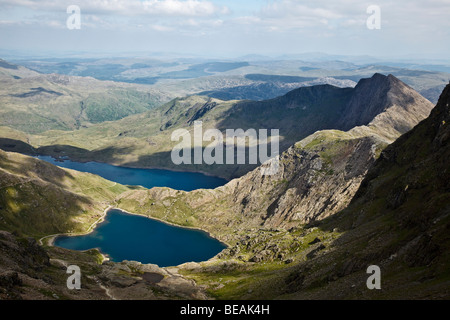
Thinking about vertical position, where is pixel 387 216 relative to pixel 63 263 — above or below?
above

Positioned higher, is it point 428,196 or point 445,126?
point 445,126

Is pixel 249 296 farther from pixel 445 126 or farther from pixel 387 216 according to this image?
pixel 445 126

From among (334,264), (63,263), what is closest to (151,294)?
(63,263)

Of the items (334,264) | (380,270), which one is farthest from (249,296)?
(380,270)

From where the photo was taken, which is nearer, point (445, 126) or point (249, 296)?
point (249, 296)

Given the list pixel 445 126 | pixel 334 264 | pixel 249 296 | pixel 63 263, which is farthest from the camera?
pixel 63 263
